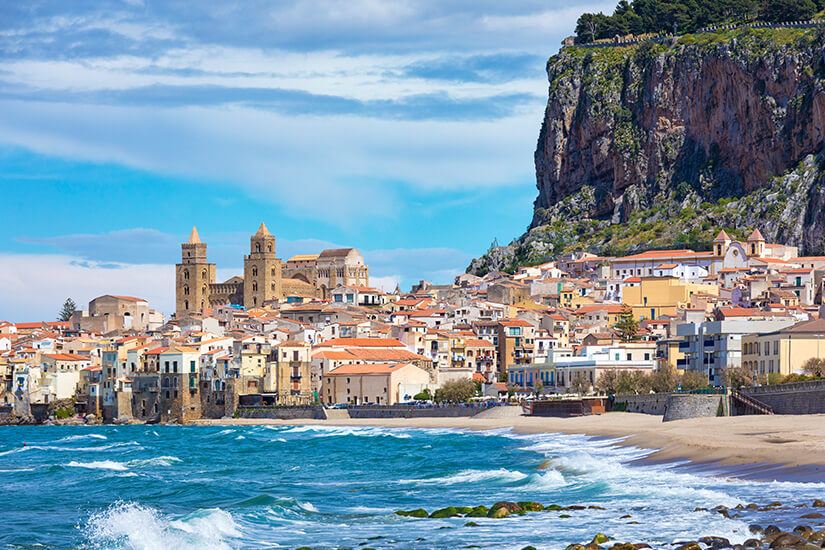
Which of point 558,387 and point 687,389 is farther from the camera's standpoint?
point 558,387

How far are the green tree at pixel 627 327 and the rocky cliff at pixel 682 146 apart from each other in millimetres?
38487

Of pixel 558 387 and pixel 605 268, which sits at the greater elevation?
pixel 605 268

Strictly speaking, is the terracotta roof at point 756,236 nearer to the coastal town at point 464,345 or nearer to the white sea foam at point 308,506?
the coastal town at point 464,345

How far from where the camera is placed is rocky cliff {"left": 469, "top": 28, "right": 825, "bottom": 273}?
6265 inches

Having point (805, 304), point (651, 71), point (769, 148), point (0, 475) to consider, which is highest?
point (651, 71)

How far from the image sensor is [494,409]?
89.9m

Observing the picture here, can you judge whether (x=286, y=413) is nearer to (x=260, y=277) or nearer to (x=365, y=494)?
(x=365, y=494)

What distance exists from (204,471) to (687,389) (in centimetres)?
3164

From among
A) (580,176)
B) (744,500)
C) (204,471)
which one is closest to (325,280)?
(580,176)

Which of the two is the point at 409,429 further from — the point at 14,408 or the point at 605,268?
the point at 605,268

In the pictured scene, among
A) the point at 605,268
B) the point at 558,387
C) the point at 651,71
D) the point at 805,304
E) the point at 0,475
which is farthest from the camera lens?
the point at 651,71

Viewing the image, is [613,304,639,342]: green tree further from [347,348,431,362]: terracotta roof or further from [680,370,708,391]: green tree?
[680,370,708,391]: green tree

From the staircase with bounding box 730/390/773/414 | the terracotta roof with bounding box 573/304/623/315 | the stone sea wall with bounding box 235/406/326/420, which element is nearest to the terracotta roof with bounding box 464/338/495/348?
the terracotta roof with bounding box 573/304/623/315

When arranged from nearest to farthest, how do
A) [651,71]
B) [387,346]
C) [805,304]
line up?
[387,346]
[805,304]
[651,71]
